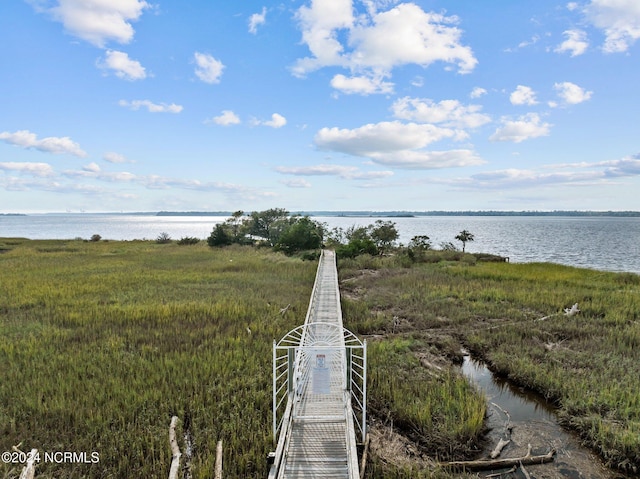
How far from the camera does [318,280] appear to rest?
1767 cm

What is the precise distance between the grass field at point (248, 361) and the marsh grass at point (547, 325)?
5cm

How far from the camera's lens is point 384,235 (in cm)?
3369

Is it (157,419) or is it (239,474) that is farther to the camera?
(157,419)

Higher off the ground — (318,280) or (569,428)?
(318,280)

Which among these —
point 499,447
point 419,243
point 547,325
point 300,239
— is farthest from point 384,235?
point 499,447

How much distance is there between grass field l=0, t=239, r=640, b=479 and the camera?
5.88 m

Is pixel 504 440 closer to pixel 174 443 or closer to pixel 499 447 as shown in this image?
pixel 499 447

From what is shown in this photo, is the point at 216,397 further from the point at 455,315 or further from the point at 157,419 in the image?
the point at 455,315

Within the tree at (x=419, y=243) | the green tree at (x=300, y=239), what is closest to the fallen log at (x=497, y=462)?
the tree at (x=419, y=243)

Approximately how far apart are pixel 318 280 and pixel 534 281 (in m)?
12.0

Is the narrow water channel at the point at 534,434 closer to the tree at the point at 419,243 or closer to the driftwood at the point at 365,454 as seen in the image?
the driftwood at the point at 365,454

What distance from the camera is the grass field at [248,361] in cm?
588

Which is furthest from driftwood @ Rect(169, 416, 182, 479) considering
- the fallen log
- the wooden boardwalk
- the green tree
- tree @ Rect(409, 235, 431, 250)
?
the green tree

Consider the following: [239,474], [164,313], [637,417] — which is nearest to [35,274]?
[164,313]
